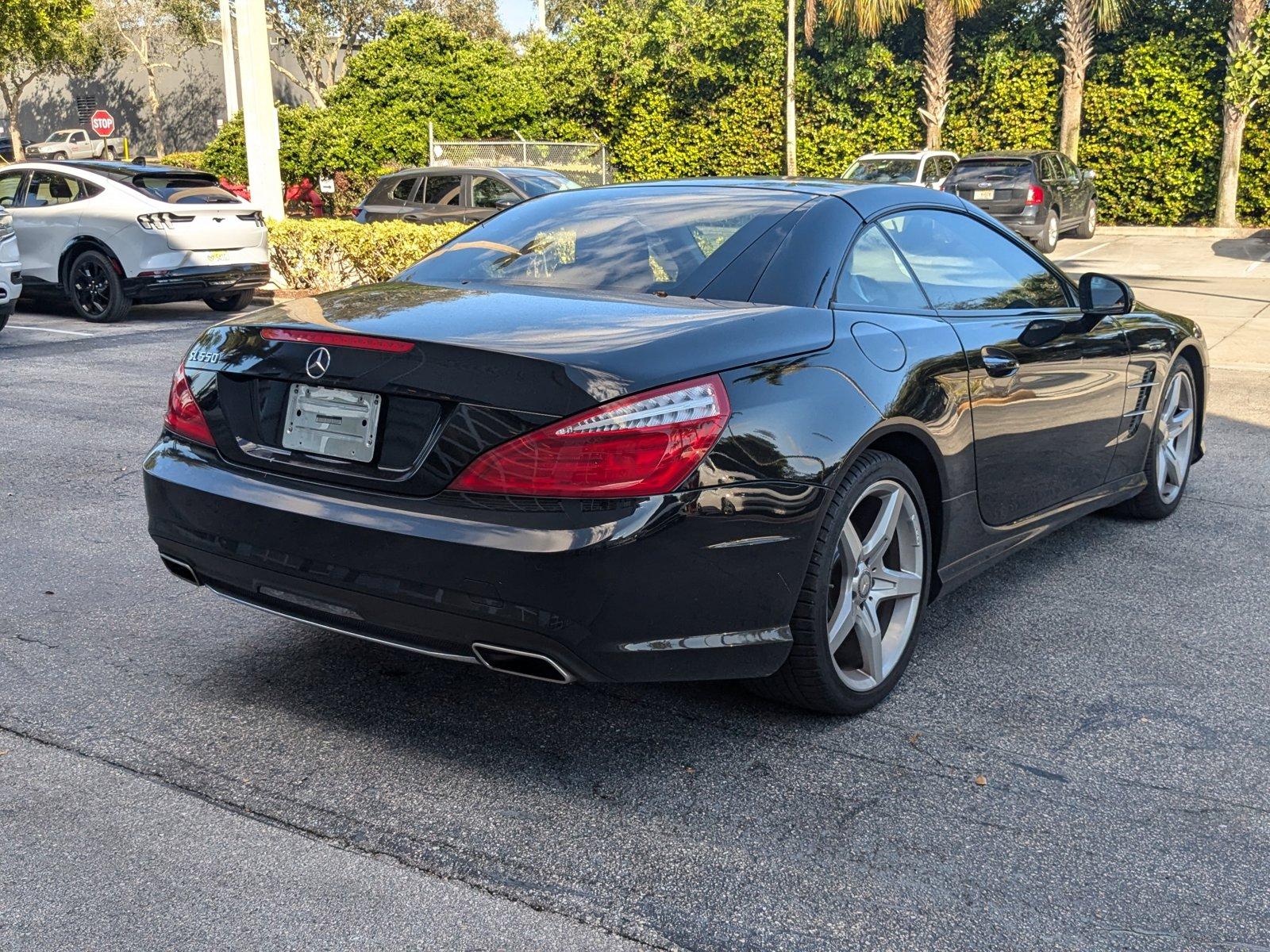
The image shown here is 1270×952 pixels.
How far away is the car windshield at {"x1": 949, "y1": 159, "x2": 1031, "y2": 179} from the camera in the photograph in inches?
806

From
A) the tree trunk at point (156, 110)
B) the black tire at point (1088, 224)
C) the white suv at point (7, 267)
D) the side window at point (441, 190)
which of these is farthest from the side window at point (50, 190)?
the tree trunk at point (156, 110)

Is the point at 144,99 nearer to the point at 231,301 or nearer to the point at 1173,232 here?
the point at 1173,232

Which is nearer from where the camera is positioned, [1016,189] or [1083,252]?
[1016,189]

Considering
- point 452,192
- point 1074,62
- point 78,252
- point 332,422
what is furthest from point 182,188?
point 1074,62

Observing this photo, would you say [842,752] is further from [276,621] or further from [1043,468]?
[276,621]

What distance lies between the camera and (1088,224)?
2370cm

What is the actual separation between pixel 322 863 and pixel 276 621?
165 cm

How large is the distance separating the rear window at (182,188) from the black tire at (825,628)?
11054 millimetres

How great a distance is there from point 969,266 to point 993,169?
56.6 feet

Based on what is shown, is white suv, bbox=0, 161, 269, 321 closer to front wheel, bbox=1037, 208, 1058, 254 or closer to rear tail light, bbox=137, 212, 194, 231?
rear tail light, bbox=137, 212, 194, 231

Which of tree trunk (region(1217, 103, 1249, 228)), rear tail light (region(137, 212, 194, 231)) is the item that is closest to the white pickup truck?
tree trunk (region(1217, 103, 1249, 228))

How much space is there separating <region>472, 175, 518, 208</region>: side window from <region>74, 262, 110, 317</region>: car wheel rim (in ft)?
16.4

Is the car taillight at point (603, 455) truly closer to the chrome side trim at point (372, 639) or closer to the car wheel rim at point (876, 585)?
the chrome side trim at point (372, 639)

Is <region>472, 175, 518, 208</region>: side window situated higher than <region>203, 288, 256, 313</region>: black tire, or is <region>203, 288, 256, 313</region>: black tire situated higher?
<region>472, 175, 518, 208</region>: side window
